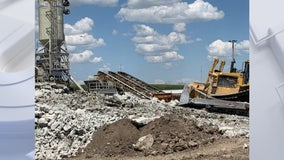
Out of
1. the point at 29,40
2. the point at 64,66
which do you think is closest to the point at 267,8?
the point at 29,40

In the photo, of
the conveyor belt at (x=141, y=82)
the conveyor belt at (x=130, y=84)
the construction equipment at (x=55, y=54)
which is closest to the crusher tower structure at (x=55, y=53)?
the construction equipment at (x=55, y=54)

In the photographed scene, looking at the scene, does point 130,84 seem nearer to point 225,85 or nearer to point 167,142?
point 225,85

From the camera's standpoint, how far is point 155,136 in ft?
30.0

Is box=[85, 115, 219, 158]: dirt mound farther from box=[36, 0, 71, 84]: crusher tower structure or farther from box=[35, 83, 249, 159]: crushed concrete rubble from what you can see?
box=[36, 0, 71, 84]: crusher tower structure

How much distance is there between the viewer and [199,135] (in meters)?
9.53

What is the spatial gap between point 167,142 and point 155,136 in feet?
1.06

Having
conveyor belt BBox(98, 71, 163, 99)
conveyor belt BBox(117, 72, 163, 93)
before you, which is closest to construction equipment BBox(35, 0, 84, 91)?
conveyor belt BBox(98, 71, 163, 99)

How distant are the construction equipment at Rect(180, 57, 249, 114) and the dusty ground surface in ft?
12.9

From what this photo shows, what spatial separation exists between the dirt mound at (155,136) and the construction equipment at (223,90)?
12.9 feet

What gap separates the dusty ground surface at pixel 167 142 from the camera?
8.42 meters

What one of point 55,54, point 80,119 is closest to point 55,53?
point 55,54

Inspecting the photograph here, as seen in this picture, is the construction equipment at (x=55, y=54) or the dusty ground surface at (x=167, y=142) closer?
the dusty ground surface at (x=167, y=142)

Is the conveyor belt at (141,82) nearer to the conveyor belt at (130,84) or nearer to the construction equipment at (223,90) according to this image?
the conveyor belt at (130,84)

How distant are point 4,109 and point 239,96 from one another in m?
11.0
